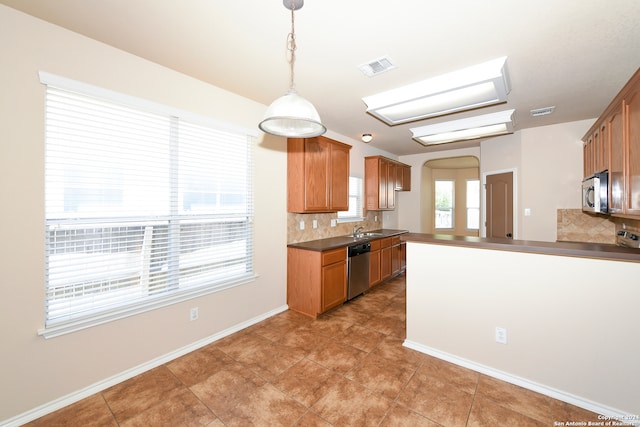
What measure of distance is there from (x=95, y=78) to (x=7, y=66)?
460 millimetres

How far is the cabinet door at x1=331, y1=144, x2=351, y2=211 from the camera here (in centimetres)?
406

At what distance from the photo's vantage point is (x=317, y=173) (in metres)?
3.76

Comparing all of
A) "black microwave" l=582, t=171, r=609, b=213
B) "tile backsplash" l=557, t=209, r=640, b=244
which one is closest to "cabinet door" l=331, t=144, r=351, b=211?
"black microwave" l=582, t=171, r=609, b=213

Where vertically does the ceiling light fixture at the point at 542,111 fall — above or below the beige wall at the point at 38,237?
above

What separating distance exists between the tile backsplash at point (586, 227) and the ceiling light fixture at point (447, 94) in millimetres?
2585

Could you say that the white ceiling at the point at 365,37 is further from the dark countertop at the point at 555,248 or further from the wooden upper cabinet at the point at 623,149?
the dark countertop at the point at 555,248

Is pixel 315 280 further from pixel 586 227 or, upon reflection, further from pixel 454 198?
pixel 454 198

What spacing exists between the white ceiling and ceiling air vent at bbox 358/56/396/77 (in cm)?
5

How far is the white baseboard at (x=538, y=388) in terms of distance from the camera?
1.77m

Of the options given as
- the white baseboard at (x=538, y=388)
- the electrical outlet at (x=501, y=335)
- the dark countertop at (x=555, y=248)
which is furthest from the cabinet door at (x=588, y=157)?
the white baseboard at (x=538, y=388)

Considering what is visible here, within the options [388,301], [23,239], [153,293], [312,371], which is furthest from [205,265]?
[388,301]

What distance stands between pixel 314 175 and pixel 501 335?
273cm

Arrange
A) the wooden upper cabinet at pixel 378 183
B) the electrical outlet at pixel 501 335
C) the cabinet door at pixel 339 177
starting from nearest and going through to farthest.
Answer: the electrical outlet at pixel 501 335 < the cabinet door at pixel 339 177 < the wooden upper cabinet at pixel 378 183

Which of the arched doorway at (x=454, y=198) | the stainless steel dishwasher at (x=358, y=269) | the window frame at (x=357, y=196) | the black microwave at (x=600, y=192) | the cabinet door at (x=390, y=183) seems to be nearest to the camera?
the black microwave at (x=600, y=192)
